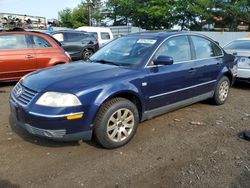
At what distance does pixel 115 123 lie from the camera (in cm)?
414

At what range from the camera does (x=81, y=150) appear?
4.12 meters

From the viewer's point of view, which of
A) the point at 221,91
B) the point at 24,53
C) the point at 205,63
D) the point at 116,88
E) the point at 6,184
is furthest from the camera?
the point at 24,53

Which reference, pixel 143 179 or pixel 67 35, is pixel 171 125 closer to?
pixel 143 179

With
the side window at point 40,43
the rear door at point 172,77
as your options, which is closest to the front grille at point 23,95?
the rear door at point 172,77

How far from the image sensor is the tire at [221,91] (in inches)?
245

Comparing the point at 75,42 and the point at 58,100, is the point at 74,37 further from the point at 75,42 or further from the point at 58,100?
the point at 58,100

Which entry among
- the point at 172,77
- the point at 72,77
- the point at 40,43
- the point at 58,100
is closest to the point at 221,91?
the point at 172,77

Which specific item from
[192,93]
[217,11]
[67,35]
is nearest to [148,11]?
[217,11]

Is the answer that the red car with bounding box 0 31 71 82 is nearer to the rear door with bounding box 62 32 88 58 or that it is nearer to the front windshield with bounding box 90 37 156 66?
the front windshield with bounding box 90 37 156 66

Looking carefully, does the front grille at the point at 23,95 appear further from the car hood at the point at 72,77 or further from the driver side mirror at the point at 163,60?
the driver side mirror at the point at 163,60

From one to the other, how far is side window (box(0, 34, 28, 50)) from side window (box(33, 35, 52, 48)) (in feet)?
0.90

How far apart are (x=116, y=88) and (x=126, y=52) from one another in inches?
43.6

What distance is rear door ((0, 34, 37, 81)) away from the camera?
769 centimetres

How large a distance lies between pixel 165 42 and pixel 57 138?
2.37 m
